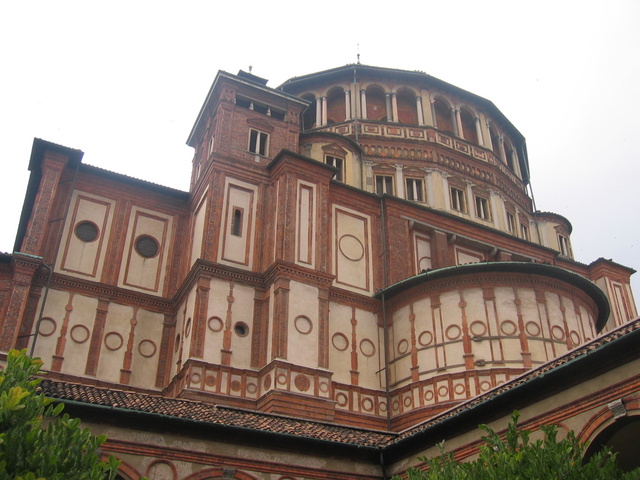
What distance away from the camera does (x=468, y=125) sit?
3766 cm

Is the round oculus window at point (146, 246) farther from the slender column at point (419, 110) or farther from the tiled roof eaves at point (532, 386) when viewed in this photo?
the slender column at point (419, 110)

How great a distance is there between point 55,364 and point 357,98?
824 inches

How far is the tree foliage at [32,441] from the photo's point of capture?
295 inches

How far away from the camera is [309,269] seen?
2342cm

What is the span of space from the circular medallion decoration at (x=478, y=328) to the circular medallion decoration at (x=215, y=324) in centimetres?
829

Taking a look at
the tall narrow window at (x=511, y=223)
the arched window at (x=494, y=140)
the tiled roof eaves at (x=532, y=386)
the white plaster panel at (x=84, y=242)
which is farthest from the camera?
the arched window at (x=494, y=140)

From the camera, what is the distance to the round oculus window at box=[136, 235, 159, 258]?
25406mm

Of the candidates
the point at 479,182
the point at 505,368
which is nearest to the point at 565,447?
the point at 505,368

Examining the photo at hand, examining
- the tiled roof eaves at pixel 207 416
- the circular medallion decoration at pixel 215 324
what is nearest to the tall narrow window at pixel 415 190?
the circular medallion decoration at pixel 215 324

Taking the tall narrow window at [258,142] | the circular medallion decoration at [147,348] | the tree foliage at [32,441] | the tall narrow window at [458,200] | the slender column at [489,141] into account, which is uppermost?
the slender column at [489,141]

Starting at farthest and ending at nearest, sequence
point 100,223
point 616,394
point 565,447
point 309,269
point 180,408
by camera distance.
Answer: point 100,223
point 309,269
point 180,408
point 616,394
point 565,447

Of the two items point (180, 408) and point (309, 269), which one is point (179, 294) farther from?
point (180, 408)

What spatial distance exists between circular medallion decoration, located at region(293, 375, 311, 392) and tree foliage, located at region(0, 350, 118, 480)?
12663 mm

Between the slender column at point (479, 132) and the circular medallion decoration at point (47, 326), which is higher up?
the slender column at point (479, 132)
